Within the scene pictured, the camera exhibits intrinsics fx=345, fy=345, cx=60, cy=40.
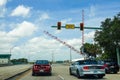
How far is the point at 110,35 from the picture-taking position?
51.2 m

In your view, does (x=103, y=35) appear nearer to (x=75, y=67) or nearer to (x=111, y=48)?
(x=111, y=48)

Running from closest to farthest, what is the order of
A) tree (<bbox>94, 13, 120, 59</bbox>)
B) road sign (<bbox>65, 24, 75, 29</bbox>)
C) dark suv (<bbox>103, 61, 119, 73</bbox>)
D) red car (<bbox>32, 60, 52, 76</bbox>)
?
red car (<bbox>32, 60, 52, 76</bbox>), road sign (<bbox>65, 24, 75, 29</bbox>), dark suv (<bbox>103, 61, 119, 73</bbox>), tree (<bbox>94, 13, 120, 59</bbox>)

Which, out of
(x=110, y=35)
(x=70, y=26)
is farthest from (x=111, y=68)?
(x=110, y=35)

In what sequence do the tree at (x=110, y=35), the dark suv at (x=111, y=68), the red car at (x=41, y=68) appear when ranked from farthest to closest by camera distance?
the tree at (x=110, y=35), the dark suv at (x=111, y=68), the red car at (x=41, y=68)

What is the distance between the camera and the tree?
50.2m

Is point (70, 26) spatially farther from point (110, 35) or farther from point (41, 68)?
point (110, 35)

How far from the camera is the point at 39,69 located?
33.8 m

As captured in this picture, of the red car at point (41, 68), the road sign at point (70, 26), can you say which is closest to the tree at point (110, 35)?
the road sign at point (70, 26)

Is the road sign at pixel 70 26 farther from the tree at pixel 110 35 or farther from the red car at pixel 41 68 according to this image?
the tree at pixel 110 35

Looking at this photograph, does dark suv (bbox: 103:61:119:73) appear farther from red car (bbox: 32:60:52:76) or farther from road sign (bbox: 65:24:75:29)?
red car (bbox: 32:60:52:76)

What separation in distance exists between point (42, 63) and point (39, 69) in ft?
3.70

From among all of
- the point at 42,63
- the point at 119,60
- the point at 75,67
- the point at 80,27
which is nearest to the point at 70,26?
the point at 80,27

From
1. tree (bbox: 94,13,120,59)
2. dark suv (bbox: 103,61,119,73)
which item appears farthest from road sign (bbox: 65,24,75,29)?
tree (bbox: 94,13,120,59)

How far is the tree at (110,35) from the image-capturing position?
165 feet
